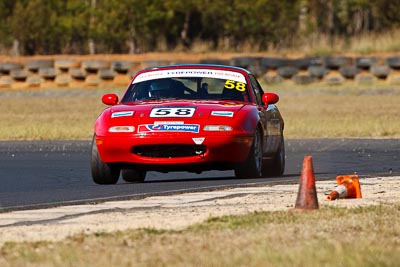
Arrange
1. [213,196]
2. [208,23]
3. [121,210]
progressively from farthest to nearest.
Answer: [208,23] < [213,196] < [121,210]

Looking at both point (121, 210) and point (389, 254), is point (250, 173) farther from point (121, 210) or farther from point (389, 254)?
point (389, 254)

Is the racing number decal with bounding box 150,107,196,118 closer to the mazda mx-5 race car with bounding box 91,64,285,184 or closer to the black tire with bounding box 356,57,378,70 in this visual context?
the mazda mx-5 race car with bounding box 91,64,285,184

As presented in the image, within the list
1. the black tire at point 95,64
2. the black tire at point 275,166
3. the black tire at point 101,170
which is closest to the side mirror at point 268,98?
the black tire at point 275,166

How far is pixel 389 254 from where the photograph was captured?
809cm

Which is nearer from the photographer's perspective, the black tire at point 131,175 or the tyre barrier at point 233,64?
the black tire at point 131,175

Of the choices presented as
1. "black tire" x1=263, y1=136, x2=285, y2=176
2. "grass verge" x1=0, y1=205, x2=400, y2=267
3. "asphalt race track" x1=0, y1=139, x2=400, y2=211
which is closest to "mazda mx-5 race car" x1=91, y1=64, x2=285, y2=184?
"asphalt race track" x1=0, y1=139, x2=400, y2=211

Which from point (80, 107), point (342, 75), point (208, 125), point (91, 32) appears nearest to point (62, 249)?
point (208, 125)

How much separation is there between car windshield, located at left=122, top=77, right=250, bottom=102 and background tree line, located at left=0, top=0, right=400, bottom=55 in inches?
1198

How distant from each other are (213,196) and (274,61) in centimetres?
2614

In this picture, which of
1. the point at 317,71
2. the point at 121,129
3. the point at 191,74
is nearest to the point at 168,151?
the point at 121,129

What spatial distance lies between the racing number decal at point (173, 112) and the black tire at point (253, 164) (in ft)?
2.50

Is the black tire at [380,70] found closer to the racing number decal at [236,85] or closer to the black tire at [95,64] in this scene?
the black tire at [95,64]

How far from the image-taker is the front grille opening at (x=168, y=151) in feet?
46.8

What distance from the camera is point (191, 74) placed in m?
15.8
